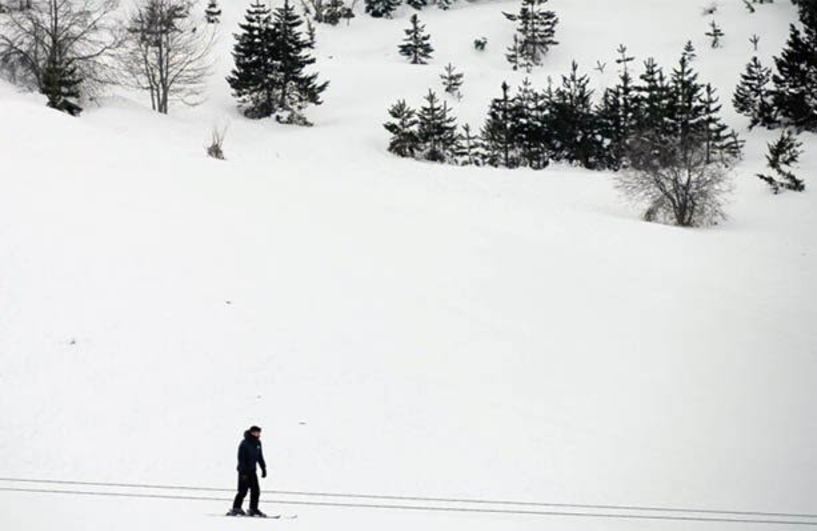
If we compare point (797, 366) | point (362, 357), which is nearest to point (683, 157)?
point (797, 366)

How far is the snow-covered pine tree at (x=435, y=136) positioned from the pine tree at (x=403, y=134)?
46 centimetres

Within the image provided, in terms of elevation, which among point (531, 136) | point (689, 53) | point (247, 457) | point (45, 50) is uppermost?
point (689, 53)

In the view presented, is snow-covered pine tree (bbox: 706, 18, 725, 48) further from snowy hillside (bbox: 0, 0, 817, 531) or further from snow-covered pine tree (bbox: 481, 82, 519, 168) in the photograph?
snowy hillside (bbox: 0, 0, 817, 531)

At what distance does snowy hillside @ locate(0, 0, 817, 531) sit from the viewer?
38.7 ft

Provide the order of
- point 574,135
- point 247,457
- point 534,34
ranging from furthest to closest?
point 534,34
point 574,135
point 247,457

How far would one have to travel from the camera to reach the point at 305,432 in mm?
12742

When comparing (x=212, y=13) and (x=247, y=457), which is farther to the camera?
(x=212, y=13)

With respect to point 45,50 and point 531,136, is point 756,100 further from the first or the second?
point 45,50

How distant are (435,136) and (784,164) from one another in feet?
55.3

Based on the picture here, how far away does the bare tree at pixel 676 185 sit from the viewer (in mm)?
28703

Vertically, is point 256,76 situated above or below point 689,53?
below

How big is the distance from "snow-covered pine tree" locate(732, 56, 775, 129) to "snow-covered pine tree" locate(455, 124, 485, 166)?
47.9 ft

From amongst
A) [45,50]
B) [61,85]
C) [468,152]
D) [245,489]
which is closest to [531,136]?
[468,152]

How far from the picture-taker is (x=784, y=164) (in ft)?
114
